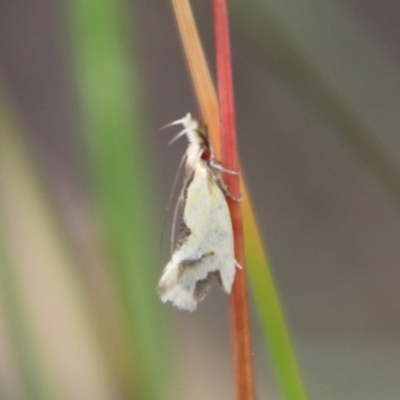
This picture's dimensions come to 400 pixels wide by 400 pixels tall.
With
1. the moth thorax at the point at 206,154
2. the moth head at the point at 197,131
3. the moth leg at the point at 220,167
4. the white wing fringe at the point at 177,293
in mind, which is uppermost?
the moth head at the point at 197,131

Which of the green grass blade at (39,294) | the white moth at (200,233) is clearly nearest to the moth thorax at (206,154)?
the white moth at (200,233)

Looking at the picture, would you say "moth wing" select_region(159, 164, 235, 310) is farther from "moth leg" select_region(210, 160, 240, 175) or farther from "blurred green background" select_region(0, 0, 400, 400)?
"blurred green background" select_region(0, 0, 400, 400)

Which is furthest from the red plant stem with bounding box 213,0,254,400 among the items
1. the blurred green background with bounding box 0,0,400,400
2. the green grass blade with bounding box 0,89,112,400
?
the green grass blade with bounding box 0,89,112,400

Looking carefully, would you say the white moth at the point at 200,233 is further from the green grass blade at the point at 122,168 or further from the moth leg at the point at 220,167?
the green grass blade at the point at 122,168

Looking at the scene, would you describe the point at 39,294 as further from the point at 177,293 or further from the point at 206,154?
the point at 206,154

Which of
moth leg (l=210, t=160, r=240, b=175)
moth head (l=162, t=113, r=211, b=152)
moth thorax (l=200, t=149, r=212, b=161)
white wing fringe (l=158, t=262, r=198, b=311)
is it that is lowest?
white wing fringe (l=158, t=262, r=198, b=311)

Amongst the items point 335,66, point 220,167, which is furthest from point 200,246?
point 335,66

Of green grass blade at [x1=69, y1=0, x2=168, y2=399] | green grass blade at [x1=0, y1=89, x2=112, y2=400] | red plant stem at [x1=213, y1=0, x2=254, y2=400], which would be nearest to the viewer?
red plant stem at [x1=213, y1=0, x2=254, y2=400]
